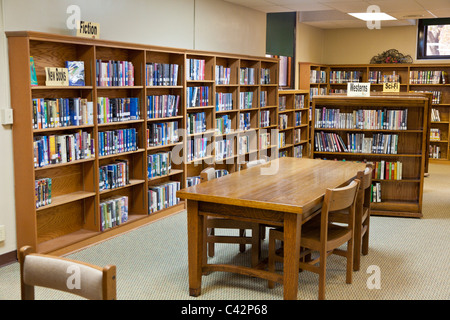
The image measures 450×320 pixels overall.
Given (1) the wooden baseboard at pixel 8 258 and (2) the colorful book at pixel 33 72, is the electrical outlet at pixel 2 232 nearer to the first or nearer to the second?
(1) the wooden baseboard at pixel 8 258

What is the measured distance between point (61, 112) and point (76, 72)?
1.34 feet

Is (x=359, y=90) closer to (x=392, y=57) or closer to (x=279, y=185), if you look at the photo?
(x=279, y=185)

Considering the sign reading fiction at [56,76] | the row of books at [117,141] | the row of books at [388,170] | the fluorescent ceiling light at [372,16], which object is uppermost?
the fluorescent ceiling light at [372,16]

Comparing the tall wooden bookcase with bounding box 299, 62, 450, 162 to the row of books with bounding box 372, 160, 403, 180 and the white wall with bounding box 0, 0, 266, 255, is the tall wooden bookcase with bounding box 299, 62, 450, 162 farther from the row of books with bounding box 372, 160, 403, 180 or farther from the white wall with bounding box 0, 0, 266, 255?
the row of books with bounding box 372, 160, 403, 180

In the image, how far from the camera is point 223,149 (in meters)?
6.71

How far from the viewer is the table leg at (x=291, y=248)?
3197 millimetres

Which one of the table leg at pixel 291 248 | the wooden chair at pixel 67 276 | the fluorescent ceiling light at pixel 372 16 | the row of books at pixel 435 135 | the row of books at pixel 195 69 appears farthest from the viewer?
the row of books at pixel 435 135

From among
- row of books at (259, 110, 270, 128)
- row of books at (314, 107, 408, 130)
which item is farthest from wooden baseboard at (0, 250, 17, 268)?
row of books at (259, 110, 270, 128)

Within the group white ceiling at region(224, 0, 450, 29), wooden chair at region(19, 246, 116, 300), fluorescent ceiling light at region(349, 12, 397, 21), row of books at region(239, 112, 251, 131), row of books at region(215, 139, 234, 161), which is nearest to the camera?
wooden chair at region(19, 246, 116, 300)

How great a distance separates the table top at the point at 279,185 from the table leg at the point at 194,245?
118 mm

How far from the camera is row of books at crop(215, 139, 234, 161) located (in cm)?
660

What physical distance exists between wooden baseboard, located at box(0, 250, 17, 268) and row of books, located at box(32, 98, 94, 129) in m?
1.10

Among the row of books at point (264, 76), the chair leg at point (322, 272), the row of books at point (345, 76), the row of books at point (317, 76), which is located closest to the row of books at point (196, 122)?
the row of books at point (264, 76)

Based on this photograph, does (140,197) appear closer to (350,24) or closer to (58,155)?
(58,155)
